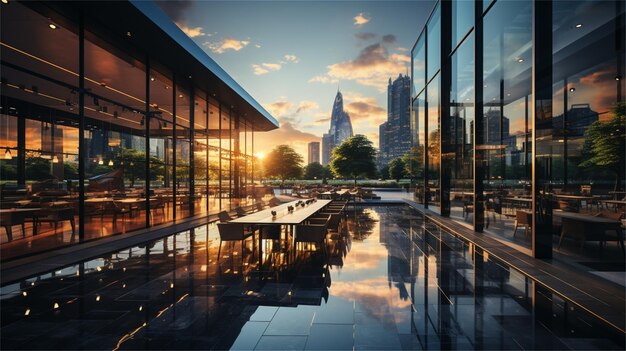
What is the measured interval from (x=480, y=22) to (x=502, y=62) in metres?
1.73

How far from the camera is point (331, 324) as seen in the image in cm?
323

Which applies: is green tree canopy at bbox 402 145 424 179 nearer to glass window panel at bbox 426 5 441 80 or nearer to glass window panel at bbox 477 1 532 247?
glass window panel at bbox 426 5 441 80

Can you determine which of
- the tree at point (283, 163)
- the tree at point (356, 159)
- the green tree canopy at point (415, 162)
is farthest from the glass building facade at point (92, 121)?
the tree at point (283, 163)

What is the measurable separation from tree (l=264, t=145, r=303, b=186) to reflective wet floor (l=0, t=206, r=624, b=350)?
2391 cm

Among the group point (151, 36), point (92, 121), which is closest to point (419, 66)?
point (151, 36)

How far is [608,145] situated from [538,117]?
4.12 feet

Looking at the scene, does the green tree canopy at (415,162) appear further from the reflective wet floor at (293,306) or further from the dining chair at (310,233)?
the dining chair at (310,233)

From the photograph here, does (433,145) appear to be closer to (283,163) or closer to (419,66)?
(419,66)

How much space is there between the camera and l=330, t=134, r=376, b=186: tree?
26.7m

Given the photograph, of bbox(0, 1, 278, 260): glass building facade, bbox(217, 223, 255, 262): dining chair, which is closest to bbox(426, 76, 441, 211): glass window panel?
bbox(0, 1, 278, 260): glass building facade

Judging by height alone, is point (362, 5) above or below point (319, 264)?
above

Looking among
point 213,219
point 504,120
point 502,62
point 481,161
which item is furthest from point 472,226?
point 213,219

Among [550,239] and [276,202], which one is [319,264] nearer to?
[550,239]

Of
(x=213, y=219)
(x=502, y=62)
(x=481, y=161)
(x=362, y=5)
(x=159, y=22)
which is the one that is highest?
(x=362, y=5)
